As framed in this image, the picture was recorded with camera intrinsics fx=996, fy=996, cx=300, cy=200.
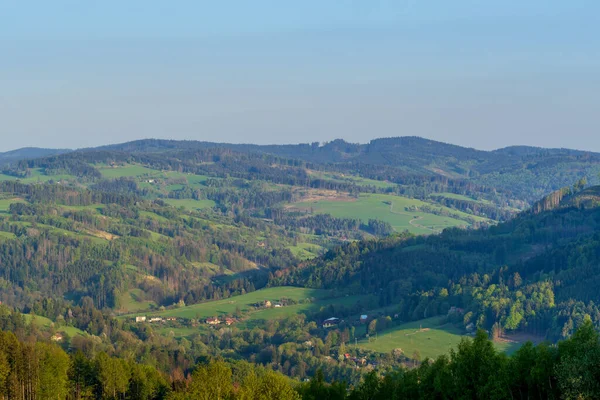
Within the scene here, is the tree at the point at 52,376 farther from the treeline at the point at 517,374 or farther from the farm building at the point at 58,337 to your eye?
the farm building at the point at 58,337

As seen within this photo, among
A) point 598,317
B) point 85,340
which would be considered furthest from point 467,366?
point 598,317

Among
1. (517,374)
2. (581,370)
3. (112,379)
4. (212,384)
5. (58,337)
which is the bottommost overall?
(58,337)

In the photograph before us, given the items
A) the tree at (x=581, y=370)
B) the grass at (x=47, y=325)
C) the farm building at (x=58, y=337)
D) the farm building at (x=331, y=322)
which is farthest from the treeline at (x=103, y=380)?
the farm building at (x=331, y=322)

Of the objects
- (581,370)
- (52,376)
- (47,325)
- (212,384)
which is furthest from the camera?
(47,325)

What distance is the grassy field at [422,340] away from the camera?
154 meters

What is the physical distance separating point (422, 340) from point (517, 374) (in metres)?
88.7

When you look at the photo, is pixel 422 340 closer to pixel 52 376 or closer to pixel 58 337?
pixel 58 337

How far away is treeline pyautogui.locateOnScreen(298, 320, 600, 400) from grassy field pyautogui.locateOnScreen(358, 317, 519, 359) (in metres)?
70.3

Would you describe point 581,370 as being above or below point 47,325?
above

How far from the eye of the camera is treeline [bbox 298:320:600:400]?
6775cm

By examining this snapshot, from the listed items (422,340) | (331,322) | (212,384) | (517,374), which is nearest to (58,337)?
(331,322)

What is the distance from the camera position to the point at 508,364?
7444 cm

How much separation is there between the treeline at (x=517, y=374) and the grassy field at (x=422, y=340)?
2766 inches

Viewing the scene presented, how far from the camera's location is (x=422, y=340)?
161 meters
